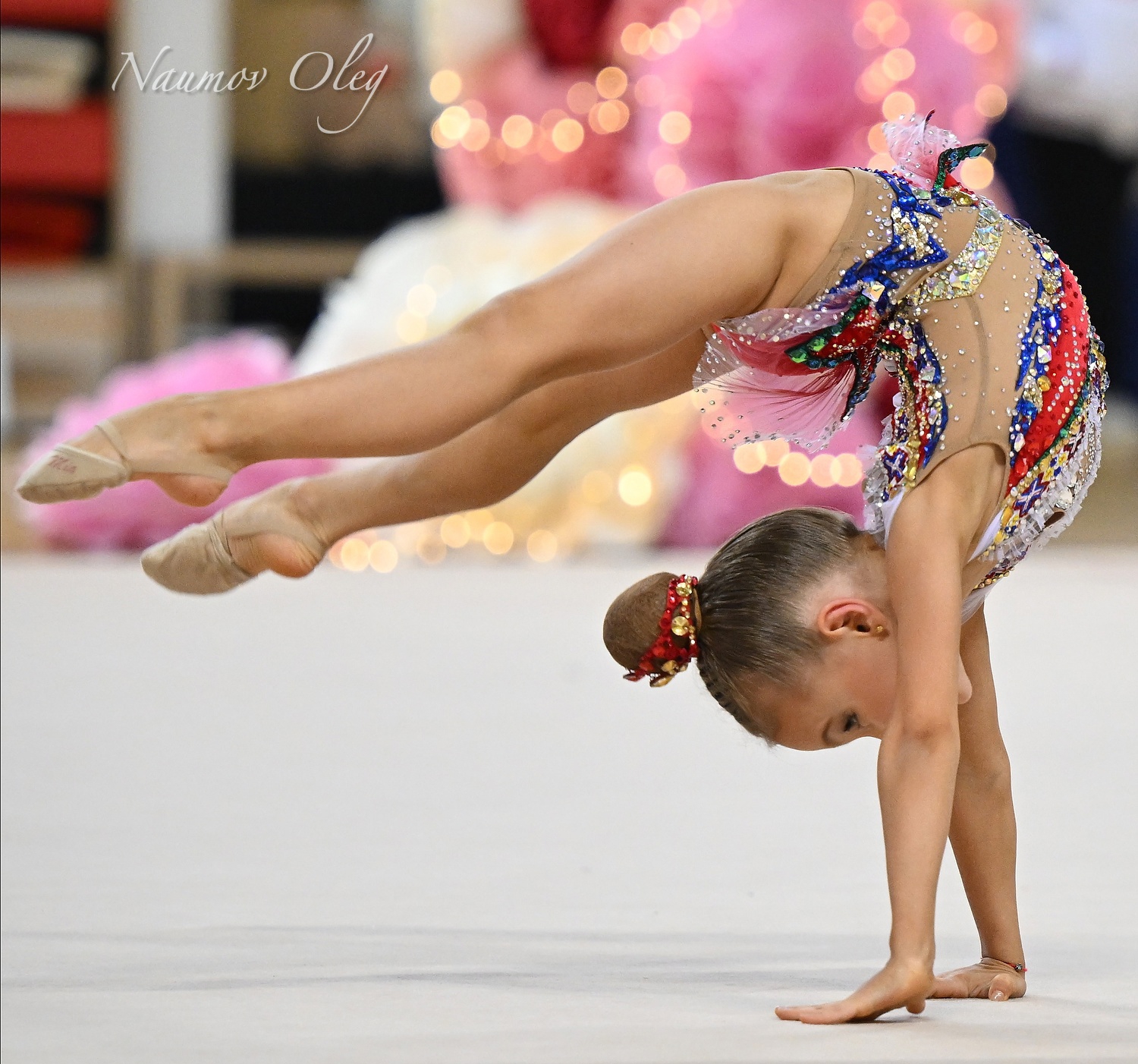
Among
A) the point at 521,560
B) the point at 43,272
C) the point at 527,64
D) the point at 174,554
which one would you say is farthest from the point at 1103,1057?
the point at 43,272

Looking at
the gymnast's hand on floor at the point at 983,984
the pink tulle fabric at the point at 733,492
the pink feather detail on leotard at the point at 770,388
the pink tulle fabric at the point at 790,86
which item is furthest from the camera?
the pink tulle fabric at the point at 733,492

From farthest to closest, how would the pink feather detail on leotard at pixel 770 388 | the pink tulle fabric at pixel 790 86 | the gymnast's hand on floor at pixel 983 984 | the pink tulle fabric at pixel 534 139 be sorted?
the pink tulle fabric at pixel 534 139
the pink tulle fabric at pixel 790 86
the pink feather detail on leotard at pixel 770 388
the gymnast's hand on floor at pixel 983 984

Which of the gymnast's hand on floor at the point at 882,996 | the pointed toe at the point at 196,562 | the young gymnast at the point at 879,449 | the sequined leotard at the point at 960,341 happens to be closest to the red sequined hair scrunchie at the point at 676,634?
the young gymnast at the point at 879,449

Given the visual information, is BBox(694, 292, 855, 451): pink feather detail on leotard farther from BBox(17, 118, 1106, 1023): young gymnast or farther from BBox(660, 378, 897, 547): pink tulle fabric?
BBox(660, 378, 897, 547): pink tulle fabric

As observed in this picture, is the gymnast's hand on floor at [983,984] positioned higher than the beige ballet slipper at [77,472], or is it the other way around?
the beige ballet slipper at [77,472]

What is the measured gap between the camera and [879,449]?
4.01 ft

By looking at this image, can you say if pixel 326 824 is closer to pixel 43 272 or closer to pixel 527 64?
pixel 527 64

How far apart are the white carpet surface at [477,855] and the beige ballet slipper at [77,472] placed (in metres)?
0.34

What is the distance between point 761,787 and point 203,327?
3672 mm

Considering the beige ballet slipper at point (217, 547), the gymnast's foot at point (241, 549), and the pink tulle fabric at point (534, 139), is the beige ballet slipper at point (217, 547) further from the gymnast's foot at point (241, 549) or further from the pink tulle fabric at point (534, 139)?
the pink tulle fabric at point (534, 139)

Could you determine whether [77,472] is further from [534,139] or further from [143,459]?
[534,139]

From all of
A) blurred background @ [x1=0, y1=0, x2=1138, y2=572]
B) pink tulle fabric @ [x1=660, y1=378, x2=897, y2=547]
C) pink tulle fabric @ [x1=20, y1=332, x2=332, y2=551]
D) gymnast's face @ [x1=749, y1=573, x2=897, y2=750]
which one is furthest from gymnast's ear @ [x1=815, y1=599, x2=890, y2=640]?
pink tulle fabric @ [x1=20, y1=332, x2=332, y2=551]

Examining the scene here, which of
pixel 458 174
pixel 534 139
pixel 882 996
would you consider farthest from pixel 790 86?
pixel 882 996

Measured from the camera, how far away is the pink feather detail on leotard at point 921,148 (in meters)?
1.30
